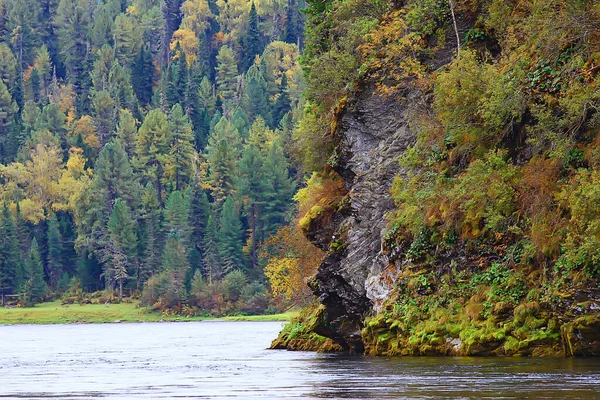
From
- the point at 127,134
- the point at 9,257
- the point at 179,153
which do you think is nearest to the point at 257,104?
the point at 179,153

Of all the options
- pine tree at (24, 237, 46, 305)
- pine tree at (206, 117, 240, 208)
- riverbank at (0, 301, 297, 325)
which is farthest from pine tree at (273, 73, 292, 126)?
riverbank at (0, 301, 297, 325)

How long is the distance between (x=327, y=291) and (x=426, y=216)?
753 centimetres

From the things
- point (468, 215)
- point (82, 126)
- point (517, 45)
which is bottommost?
point (468, 215)

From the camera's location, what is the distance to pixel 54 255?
162875mm

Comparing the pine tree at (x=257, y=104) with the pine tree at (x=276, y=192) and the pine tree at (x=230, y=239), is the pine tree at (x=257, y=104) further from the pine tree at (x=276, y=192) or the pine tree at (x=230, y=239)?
the pine tree at (x=230, y=239)

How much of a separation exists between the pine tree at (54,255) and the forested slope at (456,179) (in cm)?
11683

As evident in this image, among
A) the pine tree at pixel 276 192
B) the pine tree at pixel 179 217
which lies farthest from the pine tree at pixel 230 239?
the pine tree at pixel 179 217

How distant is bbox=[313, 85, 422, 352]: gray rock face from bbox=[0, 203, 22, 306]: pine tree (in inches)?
4503

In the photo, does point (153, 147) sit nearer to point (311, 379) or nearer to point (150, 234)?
point (150, 234)

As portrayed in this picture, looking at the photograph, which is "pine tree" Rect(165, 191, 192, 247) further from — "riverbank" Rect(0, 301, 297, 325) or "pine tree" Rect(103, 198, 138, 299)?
"riverbank" Rect(0, 301, 297, 325)

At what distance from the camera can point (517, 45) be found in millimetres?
38938

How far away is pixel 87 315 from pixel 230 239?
23.0 meters

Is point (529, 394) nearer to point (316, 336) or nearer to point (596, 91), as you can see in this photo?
point (596, 91)

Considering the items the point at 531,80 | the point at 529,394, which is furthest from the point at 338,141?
the point at 529,394
